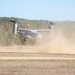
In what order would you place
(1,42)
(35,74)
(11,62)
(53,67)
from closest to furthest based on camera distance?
(35,74), (53,67), (11,62), (1,42)

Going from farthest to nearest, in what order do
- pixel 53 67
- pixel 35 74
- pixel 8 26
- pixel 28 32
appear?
pixel 8 26
pixel 28 32
pixel 53 67
pixel 35 74

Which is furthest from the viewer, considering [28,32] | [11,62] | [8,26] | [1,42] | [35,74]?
→ [8,26]

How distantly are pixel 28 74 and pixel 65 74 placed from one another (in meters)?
1.62

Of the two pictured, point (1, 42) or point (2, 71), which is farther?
point (1, 42)

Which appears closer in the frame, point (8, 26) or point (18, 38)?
point (18, 38)

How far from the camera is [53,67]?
16.4 m

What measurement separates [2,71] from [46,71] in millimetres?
2004

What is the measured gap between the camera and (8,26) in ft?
152

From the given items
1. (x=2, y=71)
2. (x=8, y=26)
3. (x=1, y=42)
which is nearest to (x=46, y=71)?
(x=2, y=71)

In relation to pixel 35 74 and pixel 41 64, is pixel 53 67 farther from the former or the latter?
pixel 35 74

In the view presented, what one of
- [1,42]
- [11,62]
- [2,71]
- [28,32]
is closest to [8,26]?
Answer: [28,32]

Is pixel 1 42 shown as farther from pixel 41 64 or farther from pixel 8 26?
pixel 41 64

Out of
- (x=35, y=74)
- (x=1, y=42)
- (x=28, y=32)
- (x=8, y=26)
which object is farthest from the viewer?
(x=8, y=26)

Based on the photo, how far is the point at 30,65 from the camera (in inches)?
666
